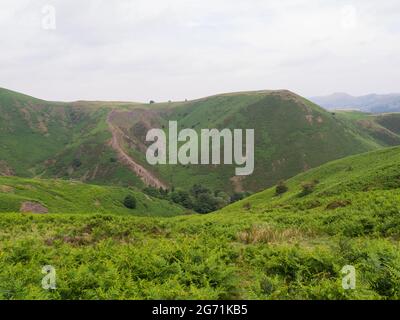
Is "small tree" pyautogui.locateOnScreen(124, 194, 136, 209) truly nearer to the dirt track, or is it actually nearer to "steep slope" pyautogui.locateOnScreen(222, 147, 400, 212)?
"steep slope" pyautogui.locateOnScreen(222, 147, 400, 212)

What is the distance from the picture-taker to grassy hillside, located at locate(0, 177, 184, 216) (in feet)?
210

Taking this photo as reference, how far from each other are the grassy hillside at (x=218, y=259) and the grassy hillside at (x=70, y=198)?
36232mm

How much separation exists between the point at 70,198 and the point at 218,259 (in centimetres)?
6804

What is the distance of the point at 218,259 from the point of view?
15.9m

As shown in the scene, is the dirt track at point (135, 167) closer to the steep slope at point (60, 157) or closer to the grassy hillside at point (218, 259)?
the steep slope at point (60, 157)

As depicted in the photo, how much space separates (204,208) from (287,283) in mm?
95490

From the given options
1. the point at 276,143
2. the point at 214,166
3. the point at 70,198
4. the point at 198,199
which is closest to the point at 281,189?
the point at 70,198

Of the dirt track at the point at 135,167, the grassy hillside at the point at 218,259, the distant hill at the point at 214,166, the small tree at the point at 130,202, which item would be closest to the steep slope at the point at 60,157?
the distant hill at the point at 214,166

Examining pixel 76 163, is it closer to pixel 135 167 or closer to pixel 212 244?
pixel 135 167

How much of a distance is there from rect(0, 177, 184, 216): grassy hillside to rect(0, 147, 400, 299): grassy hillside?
36.2 meters

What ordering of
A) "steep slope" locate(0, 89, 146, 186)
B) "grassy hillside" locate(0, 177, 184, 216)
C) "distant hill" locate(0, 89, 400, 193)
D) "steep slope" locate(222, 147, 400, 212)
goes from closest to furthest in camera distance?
1. "steep slope" locate(222, 147, 400, 212)
2. "grassy hillside" locate(0, 177, 184, 216)
3. "distant hill" locate(0, 89, 400, 193)
4. "steep slope" locate(0, 89, 146, 186)

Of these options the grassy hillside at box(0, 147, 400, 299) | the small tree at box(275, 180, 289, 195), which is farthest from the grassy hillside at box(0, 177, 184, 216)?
the grassy hillside at box(0, 147, 400, 299)

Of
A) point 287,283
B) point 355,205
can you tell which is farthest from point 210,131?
point 287,283
